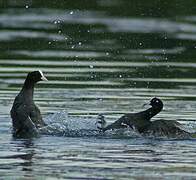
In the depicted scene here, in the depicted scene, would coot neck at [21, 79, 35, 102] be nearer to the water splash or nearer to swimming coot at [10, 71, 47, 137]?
swimming coot at [10, 71, 47, 137]

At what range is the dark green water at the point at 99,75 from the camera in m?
13.8

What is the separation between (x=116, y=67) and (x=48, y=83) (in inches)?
105

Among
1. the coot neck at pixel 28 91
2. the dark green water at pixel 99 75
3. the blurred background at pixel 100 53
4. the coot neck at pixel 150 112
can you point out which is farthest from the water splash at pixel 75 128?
the blurred background at pixel 100 53

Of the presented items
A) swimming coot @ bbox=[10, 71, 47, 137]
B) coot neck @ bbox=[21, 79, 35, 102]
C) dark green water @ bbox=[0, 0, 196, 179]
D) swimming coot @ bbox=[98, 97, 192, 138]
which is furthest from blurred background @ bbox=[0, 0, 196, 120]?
swimming coot @ bbox=[98, 97, 192, 138]

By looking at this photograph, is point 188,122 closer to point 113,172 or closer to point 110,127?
point 110,127

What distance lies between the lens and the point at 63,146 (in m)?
15.2

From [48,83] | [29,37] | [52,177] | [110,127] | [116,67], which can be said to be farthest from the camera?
[29,37]

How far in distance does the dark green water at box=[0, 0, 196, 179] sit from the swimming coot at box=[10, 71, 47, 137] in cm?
20

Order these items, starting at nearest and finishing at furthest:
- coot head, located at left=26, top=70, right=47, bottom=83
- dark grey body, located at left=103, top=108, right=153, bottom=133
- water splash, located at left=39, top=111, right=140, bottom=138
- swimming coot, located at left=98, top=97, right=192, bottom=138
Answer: swimming coot, located at left=98, top=97, right=192, bottom=138
water splash, located at left=39, top=111, right=140, bottom=138
dark grey body, located at left=103, top=108, right=153, bottom=133
coot head, located at left=26, top=70, right=47, bottom=83

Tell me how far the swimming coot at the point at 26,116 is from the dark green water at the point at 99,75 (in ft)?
0.65

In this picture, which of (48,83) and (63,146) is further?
(48,83)

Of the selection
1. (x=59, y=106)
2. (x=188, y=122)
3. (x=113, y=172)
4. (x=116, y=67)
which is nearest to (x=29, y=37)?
(x=116, y=67)

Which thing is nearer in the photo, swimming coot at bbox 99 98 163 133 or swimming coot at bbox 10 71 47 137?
swimming coot at bbox 99 98 163 133

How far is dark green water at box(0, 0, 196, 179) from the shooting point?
1384 cm
